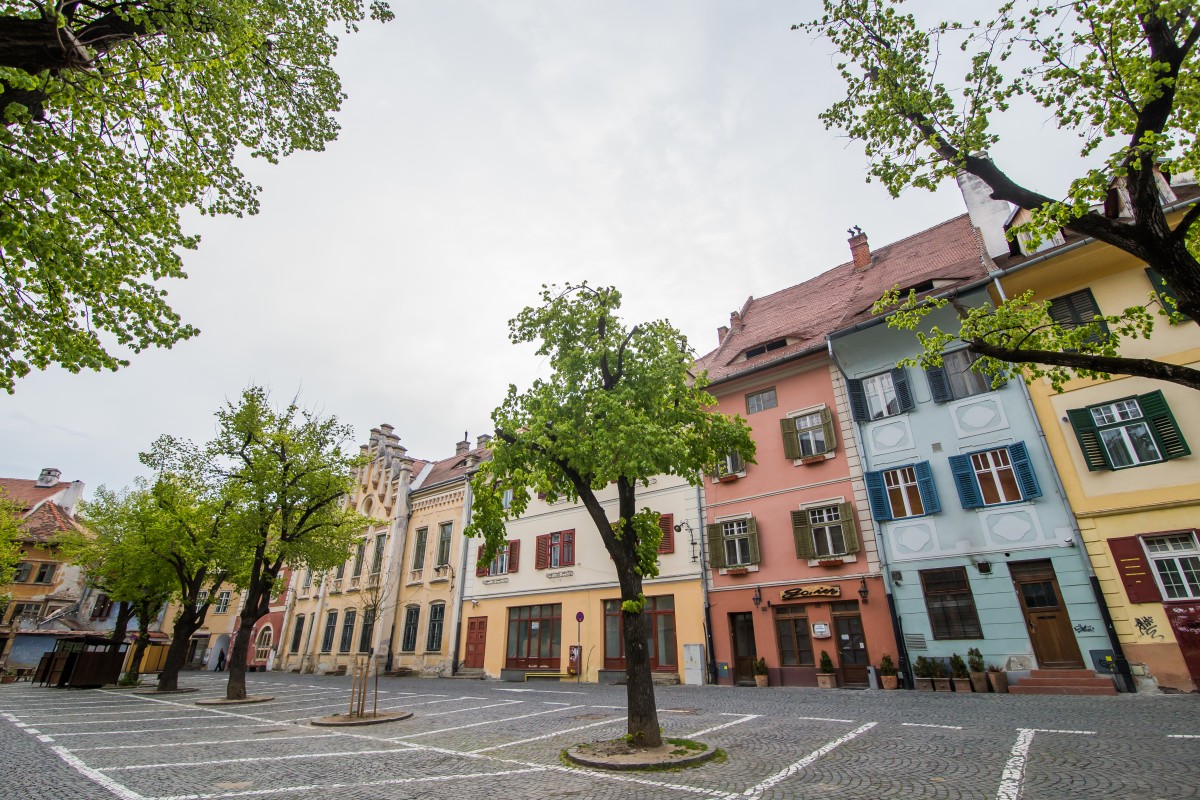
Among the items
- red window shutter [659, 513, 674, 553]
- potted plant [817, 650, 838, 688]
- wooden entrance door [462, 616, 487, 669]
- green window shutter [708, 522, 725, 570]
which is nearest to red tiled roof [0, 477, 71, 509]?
wooden entrance door [462, 616, 487, 669]

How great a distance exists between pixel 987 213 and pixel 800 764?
62.9 ft

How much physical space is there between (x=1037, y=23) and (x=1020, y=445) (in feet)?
38.3

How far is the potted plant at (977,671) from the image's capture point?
556 inches

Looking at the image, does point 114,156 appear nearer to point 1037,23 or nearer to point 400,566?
point 1037,23

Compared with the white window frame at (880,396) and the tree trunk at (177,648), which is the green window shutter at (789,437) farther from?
the tree trunk at (177,648)

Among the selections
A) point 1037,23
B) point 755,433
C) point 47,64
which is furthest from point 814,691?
point 47,64

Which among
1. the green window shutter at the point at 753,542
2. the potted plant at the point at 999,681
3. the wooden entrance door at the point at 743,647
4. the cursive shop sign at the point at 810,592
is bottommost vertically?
the potted plant at the point at 999,681

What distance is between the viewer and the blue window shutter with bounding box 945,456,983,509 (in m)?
15.9

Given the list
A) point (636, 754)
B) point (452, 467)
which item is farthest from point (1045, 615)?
point (452, 467)

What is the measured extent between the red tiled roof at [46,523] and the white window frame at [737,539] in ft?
144

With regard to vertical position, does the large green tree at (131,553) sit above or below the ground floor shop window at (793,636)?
above

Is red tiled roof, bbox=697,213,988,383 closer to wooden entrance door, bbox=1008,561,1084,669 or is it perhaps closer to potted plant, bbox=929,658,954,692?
wooden entrance door, bbox=1008,561,1084,669

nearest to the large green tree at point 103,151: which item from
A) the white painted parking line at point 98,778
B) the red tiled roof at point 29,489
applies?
the white painted parking line at point 98,778

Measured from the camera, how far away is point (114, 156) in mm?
7328
